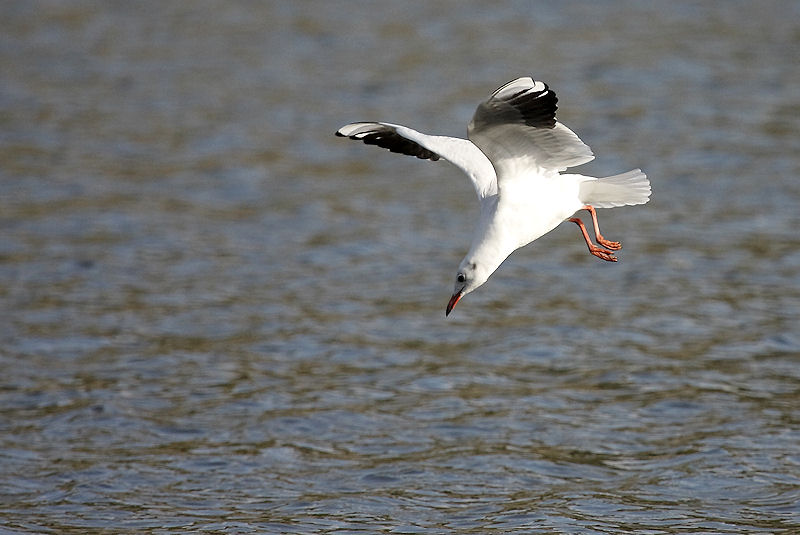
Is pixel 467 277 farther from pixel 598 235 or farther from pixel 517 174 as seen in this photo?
pixel 598 235

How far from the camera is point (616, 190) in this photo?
7703 millimetres

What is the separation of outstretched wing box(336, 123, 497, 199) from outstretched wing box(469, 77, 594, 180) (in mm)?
466

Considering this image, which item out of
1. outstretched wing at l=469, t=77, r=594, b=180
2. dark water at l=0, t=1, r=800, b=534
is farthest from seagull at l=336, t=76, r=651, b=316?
dark water at l=0, t=1, r=800, b=534

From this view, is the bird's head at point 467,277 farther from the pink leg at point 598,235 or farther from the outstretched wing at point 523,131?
the pink leg at point 598,235

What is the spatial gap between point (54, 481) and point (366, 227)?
17.2 feet

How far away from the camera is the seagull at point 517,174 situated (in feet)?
22.6

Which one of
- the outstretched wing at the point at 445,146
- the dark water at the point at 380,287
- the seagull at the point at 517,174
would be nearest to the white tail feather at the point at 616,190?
the seagull at the point at 517,174

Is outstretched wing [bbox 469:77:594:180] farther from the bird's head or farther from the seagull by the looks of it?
the bird's head

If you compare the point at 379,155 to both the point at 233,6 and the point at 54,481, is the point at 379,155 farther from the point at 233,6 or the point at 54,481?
the point at 54,481

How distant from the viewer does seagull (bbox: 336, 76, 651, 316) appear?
688 centimetres

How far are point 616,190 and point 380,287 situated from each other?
5227 millimetres

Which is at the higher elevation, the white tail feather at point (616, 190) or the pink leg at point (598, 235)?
the white tail feather at point (616, 190)

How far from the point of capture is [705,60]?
1786 cm

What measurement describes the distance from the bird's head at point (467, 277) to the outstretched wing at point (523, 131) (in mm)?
506
